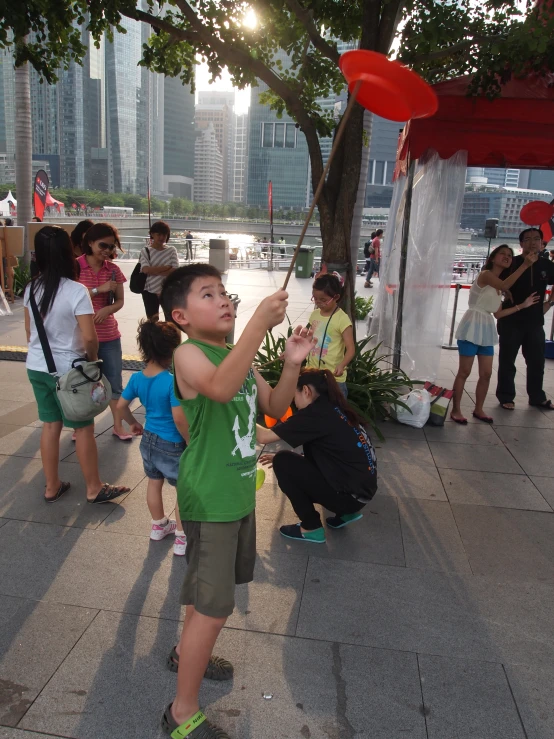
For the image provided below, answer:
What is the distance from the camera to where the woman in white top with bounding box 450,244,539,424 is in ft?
18.2

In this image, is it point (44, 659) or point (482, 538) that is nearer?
point (44, 659)

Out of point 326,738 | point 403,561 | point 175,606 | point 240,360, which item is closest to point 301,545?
point 403,561

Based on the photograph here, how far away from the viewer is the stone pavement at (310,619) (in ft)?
7.10

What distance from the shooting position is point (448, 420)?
5805mm

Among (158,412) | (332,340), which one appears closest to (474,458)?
(332,340)

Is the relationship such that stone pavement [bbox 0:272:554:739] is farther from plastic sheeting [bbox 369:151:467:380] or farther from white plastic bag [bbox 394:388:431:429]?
plastic sheeting [bbox 369:151:467:380]

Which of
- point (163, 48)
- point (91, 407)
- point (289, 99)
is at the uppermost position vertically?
point (163, 48)

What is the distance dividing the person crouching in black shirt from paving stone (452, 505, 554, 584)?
78 cm

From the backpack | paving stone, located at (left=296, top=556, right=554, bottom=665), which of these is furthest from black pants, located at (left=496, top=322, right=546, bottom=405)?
the backpack

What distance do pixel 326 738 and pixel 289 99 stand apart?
5.32 m

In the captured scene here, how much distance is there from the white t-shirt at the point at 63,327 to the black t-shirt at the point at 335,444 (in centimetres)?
139

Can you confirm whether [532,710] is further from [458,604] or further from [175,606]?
[175,606]

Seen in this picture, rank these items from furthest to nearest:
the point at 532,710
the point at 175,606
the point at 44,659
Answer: the point at 175,606 → the point at 44,659 → the point at 532,710

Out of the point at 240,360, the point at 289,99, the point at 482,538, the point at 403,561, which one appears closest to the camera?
the point at 240,360
